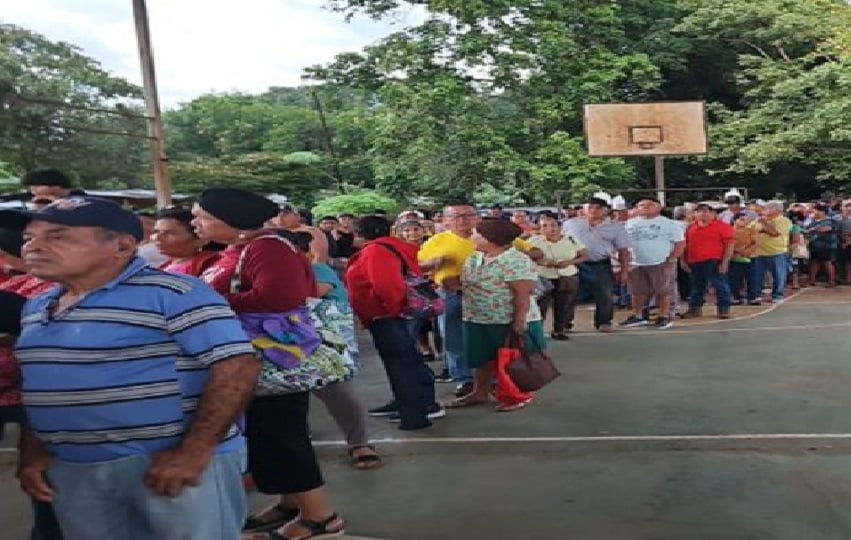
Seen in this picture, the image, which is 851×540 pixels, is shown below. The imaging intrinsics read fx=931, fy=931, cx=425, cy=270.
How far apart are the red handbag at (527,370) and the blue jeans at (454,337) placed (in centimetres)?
69

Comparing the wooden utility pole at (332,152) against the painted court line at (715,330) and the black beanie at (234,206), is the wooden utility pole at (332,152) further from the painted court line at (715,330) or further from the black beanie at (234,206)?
the black beanie at (234,206)

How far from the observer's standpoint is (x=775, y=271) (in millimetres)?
13320

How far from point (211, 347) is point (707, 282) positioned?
10.4 m

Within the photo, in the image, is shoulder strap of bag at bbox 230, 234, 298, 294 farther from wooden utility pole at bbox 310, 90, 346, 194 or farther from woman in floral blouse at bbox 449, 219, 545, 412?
wooden utility pole at bbox 310, 90, 346, 194

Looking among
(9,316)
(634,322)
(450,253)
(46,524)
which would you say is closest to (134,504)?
(9,316)

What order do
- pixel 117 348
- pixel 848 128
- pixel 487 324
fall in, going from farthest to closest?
1. pixel 848 128
2. pixel 487 324
3. pixel 117 348

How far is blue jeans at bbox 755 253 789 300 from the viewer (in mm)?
13141

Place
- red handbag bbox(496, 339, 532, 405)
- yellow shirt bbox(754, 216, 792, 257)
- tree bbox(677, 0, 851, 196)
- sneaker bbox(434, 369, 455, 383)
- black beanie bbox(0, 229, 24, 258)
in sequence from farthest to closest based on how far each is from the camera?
tree bbox(677, 0, 851, 196) < yellow shirt bbox(754, 216, 792, 257) < sneaker bbox(434, 369, 455, 383) < red handbag bbox(496, 339, 532, 405) < black beanie bbox(0, 229, 24, 258)

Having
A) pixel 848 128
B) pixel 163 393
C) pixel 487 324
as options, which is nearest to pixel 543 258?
pixel 487 324

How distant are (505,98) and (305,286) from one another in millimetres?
21229

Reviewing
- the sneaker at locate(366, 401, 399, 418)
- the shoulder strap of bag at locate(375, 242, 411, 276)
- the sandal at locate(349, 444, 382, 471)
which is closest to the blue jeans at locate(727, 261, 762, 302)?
the sneaker at locate(366, 401, 399, 418)

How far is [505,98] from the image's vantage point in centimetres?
2438

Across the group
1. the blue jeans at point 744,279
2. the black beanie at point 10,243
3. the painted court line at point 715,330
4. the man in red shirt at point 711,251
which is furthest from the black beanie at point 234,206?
the blue jeans at point 744,279

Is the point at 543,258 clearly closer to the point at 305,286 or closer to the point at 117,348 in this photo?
the point at 305,286
